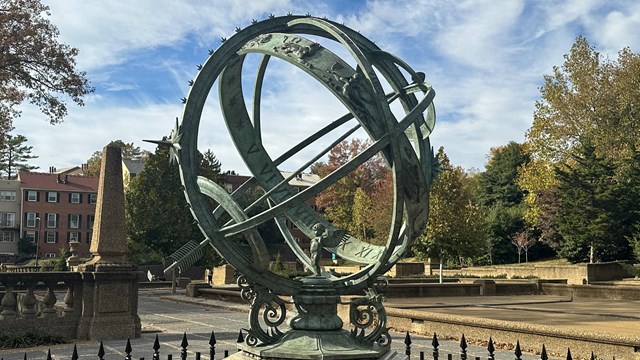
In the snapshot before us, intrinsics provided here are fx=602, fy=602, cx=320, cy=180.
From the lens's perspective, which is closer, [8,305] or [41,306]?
[8,305]

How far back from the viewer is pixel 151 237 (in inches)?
1553

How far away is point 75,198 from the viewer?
253ft

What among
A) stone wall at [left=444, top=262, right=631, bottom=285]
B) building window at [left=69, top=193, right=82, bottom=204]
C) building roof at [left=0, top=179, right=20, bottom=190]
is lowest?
stone wall at [left=444, top=262, right=631, bottom=285]

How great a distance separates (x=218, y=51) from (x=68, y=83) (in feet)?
74.2

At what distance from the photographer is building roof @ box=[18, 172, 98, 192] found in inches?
2963

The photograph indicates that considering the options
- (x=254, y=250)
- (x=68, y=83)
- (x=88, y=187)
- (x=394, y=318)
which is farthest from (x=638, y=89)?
(x=88, y=187)

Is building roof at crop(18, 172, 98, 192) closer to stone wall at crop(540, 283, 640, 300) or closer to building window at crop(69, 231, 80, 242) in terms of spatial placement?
building window at crop(69, 231, 80, 242)

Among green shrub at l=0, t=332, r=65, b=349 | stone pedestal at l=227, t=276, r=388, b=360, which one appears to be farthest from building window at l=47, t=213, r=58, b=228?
stone pedestal at l=227, t=276, r=388, b=360

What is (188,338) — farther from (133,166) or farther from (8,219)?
(8,219)

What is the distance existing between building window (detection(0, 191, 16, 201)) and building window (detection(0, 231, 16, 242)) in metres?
4.24

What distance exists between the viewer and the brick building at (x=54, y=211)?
74.6 metres

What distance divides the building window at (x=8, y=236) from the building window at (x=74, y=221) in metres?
7.08

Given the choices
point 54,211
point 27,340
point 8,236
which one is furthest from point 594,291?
point 8,236

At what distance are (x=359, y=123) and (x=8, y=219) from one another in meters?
78.6
